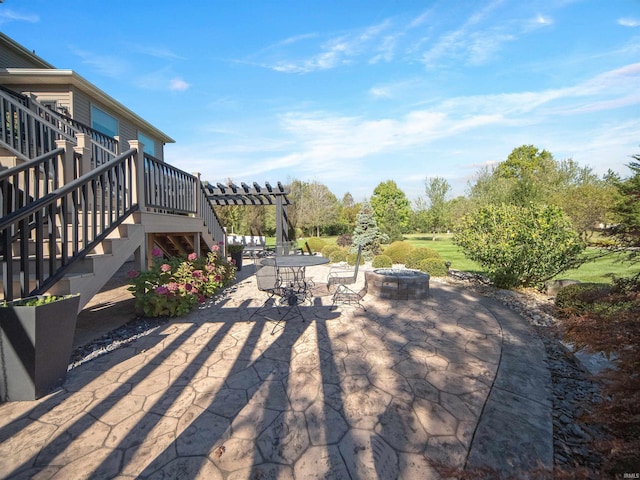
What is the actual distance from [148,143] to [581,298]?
14.4 metres

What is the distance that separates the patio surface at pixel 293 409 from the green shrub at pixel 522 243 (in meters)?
3.00

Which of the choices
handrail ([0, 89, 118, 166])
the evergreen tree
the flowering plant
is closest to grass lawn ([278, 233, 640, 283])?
the evergreen tree

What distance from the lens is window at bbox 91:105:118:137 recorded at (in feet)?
29.8

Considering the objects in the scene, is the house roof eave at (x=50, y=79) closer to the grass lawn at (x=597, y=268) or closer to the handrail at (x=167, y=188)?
the handrail at (x=167, y=188)

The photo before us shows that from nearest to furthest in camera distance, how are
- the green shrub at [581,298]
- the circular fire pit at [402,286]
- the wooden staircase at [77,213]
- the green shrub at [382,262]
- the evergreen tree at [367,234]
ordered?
the green shrub at [581,298]
the wooden staircase at [77,213]
the circular fire pit at [402,286]
the green shrub at [382,262]
the evergreen tree at [367,234]

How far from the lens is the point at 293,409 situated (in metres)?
2.42

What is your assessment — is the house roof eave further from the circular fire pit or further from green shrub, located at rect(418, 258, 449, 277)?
green shrub, located at rect(418, 258, 449, 277)

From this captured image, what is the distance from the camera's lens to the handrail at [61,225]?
2641 mm

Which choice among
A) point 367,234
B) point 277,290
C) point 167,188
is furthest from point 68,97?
point 367,234

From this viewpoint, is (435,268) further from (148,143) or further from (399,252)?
(148,143)

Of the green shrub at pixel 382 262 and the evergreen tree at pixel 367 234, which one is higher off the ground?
the evergreen tree at pixel 367 234

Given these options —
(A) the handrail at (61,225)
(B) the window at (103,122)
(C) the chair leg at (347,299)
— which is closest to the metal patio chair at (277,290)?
(C) the chair leg at (347,299)

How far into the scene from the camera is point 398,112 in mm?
13102

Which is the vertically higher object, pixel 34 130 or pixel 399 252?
pixel 34 130
